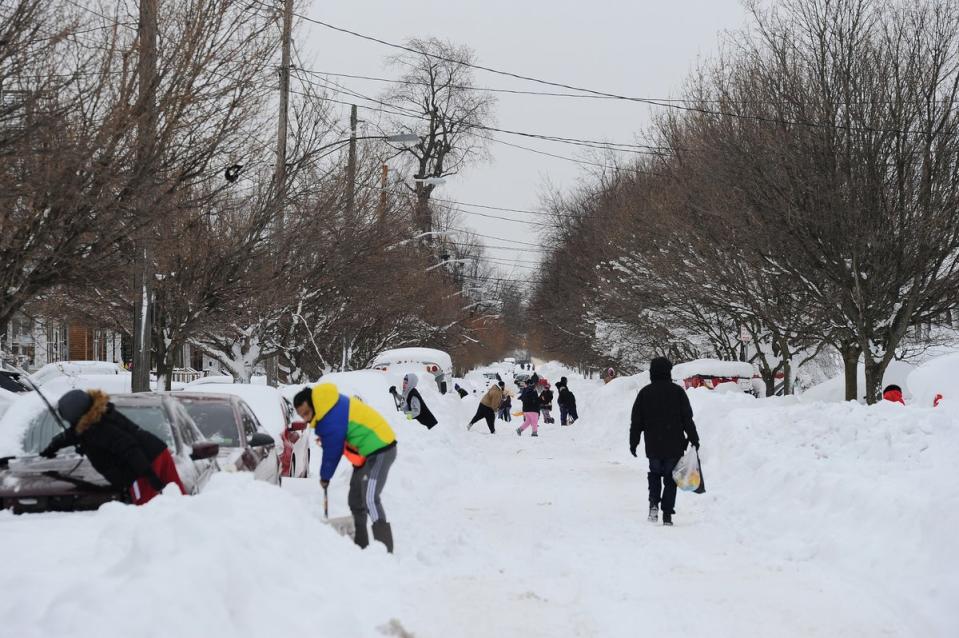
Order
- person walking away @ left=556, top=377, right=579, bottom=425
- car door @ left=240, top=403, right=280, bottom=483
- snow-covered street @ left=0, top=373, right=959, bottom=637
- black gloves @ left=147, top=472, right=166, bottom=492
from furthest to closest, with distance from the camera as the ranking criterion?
person walking away @ left=556, top=377, right=579, bottom=425, car door @ left=240, top=403, right=280, bottom=483, black gloves @ left=147, top=472, right=166, bottom=492, snow-covered street @ left=0, top=373, right=959, bottom=637

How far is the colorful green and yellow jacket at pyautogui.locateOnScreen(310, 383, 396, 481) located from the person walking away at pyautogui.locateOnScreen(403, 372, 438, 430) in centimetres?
1399

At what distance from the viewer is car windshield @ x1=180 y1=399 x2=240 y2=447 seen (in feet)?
37.1

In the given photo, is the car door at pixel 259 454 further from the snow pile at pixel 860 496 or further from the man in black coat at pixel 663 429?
the snow pile at pixel 860 496

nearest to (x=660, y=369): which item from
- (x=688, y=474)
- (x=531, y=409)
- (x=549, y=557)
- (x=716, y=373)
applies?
(x=688, y=474)

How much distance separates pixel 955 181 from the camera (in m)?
20.9

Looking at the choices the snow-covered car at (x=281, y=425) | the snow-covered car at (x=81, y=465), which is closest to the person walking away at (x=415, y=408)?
the snow-covered car at (x=281, y=425)

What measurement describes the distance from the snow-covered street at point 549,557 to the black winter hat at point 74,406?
0.70 m

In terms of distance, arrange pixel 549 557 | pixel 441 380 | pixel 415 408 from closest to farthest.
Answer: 1. pixel 549 557
2. pixel 415 408
3. pixel 441 380

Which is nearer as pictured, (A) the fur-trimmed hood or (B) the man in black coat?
(A) the fur-trimmed hood

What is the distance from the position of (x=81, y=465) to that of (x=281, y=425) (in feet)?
19.6

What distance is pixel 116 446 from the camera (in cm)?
816

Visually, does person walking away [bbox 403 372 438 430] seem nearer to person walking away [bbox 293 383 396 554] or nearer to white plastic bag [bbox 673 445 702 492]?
white plastic bag [bbox 673 445 702 492]

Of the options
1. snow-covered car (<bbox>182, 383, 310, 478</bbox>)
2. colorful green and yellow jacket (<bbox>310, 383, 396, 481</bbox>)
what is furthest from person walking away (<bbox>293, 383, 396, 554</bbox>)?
snow-covered car (<bbox>182, 383, 310, 478</bbox>)

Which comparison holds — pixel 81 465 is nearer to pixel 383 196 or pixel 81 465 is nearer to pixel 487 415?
pixel 487 415
